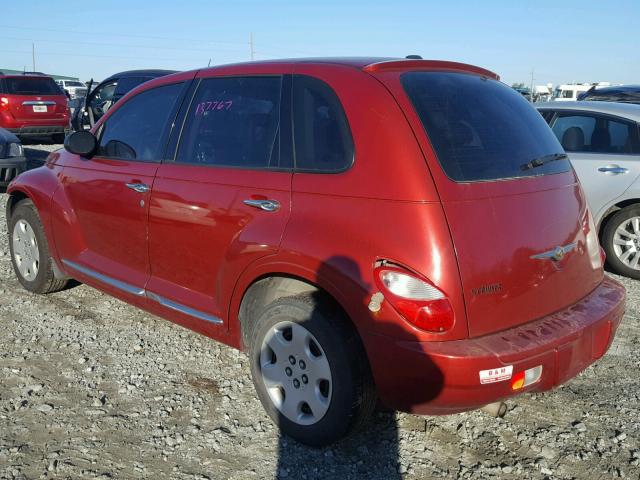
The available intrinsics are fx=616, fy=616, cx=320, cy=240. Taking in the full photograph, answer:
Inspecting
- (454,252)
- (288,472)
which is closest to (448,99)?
(454,252)

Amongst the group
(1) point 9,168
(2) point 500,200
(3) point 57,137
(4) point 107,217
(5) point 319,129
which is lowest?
(3) point 57,137

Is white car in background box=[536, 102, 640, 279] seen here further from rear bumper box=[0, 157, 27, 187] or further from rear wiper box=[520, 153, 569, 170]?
rear bumper box=[0, 157, 27, 187]

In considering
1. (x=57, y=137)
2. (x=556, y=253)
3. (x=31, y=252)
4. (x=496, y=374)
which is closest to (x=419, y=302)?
(x=496, y=374)

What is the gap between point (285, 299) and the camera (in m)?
2.89

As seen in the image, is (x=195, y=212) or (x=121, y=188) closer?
(x=195, y=212)

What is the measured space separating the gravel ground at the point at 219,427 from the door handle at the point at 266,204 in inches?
43.9

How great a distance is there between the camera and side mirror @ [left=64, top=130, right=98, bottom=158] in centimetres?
409

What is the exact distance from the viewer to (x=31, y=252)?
4.87 meters

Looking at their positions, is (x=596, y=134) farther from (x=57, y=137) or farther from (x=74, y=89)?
(x=74, y=89)

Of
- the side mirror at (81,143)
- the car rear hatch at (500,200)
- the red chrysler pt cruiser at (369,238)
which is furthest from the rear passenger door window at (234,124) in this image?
the side mirror at (81,143)

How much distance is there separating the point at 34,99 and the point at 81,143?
509 inches

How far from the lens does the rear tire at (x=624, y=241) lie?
19.0ft

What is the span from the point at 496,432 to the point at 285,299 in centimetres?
129

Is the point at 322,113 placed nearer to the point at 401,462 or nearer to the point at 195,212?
the point at 195,212
